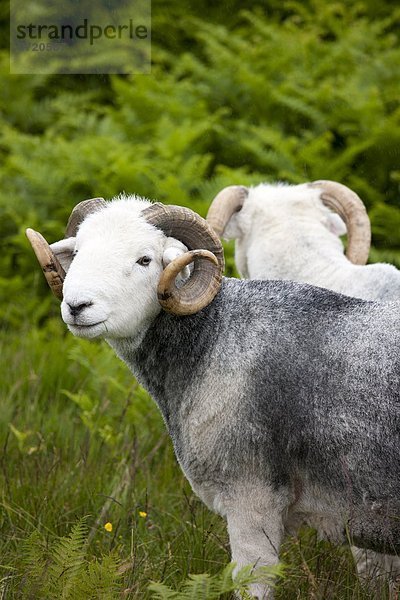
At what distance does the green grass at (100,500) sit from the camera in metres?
4.14

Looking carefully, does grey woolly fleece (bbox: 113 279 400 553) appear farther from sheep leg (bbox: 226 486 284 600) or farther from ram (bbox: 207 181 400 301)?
ram (bbox: 207 181 400 301)

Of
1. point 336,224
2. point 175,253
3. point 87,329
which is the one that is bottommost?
point 336,224

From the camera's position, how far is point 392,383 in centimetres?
394

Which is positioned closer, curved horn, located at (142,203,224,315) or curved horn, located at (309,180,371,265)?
curved horn, located at (142,203,224,315)

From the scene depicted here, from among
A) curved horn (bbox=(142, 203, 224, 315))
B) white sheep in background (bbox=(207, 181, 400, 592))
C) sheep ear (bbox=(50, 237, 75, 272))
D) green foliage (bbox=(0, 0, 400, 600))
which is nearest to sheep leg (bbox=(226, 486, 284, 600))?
green foliage (bbox=(0, 0, 400, 600))

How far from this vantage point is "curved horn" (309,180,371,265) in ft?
19.8

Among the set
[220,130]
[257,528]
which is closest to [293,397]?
[257,528]

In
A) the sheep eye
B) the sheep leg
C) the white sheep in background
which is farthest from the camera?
the white sheep in background

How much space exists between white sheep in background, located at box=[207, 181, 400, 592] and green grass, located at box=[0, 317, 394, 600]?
129 centimetres

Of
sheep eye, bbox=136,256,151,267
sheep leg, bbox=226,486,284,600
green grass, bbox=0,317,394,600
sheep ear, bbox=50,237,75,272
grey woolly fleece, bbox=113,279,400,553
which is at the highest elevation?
sheep eye, bbox=136,256,151,267

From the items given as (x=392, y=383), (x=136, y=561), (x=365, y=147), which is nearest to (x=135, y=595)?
(x=136, y=561)

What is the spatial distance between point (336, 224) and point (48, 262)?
2443mm

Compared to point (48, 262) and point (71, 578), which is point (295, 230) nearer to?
point (48, 262)

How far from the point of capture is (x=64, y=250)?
15.4ft
